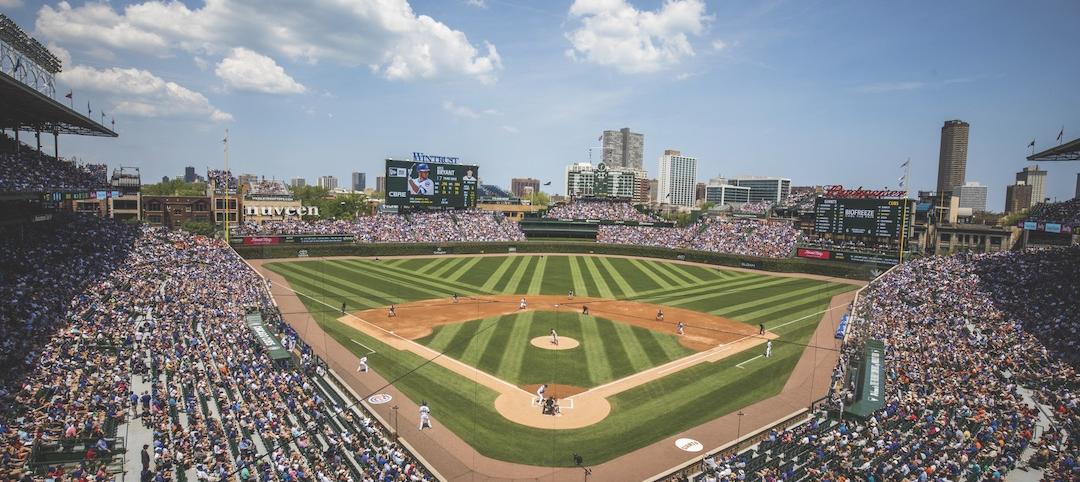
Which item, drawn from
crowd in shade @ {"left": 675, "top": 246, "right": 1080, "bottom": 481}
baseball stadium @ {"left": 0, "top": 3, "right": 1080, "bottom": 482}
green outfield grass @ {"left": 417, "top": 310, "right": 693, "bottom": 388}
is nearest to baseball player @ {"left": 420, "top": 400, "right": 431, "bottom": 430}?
baseball stadium @ {"left": 0, "top": 3, "right": 1080, "bottom": 482}

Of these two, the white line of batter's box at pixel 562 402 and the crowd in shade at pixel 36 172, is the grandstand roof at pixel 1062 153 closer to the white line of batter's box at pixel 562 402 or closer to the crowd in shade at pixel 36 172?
the white line of batter's box at pixel 562 402

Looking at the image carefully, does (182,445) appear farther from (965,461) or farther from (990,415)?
(990,415)

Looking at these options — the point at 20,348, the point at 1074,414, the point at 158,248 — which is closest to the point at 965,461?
the point at 1074,414

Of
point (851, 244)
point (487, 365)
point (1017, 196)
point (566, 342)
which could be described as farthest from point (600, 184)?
point (1017, 196)

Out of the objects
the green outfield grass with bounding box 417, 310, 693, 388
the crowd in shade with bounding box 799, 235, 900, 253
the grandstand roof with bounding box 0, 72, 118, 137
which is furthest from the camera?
the crowd in shade with bounding box 799, 235, 900, 253

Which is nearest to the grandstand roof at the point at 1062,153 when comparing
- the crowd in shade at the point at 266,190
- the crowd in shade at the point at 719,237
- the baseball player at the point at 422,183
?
the crowd in shade at the point at 719,237

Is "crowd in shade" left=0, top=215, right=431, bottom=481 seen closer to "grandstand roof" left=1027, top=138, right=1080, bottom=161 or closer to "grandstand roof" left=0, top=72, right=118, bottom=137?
"grandstand roof" left=0, top=72, right=118, bottom=137

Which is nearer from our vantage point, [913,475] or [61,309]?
[913,475]
